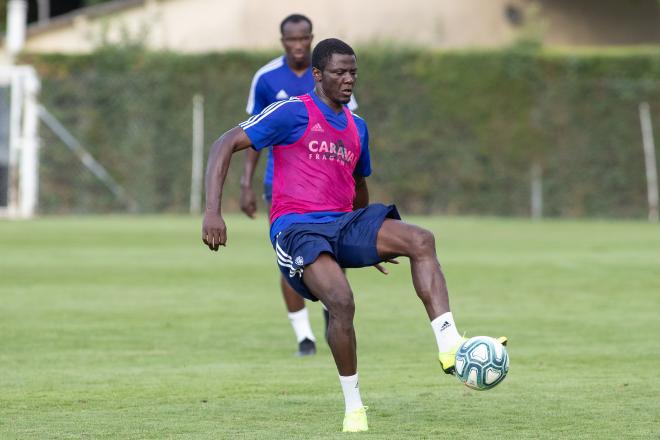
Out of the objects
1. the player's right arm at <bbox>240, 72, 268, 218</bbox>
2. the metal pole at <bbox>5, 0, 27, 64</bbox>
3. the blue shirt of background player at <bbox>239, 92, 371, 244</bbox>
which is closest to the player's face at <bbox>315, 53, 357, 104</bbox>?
the blue shirt of background player at <bbox>239, 92, 371, 244</bbox>

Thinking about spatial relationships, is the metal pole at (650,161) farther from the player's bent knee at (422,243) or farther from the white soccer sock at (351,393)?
the white soccer sock at (351,393)

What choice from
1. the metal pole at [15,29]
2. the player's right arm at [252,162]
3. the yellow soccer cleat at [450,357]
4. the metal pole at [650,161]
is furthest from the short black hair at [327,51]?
the metal pole at [15,29]

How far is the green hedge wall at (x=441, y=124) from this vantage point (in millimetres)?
29828

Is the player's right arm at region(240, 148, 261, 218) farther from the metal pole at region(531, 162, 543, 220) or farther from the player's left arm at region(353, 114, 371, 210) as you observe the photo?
the metal pole at region(531, 162, 543, 220)

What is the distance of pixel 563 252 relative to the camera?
1992 cm

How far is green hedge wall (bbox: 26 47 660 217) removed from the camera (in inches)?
1174

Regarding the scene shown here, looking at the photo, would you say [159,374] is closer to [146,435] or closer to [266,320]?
[146,435]

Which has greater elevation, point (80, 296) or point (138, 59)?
point (138, 59)

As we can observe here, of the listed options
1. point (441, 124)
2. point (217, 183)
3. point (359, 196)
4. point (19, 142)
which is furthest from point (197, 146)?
point (217, 183)

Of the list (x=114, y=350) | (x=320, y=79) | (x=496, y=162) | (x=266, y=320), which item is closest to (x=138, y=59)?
(x=496, y=162)

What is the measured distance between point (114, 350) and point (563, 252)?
1056 centimetres

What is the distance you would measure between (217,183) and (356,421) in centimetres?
140

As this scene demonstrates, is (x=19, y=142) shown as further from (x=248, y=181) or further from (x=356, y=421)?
(x=356, y=421)

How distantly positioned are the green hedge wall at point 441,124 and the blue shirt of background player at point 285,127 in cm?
2201
